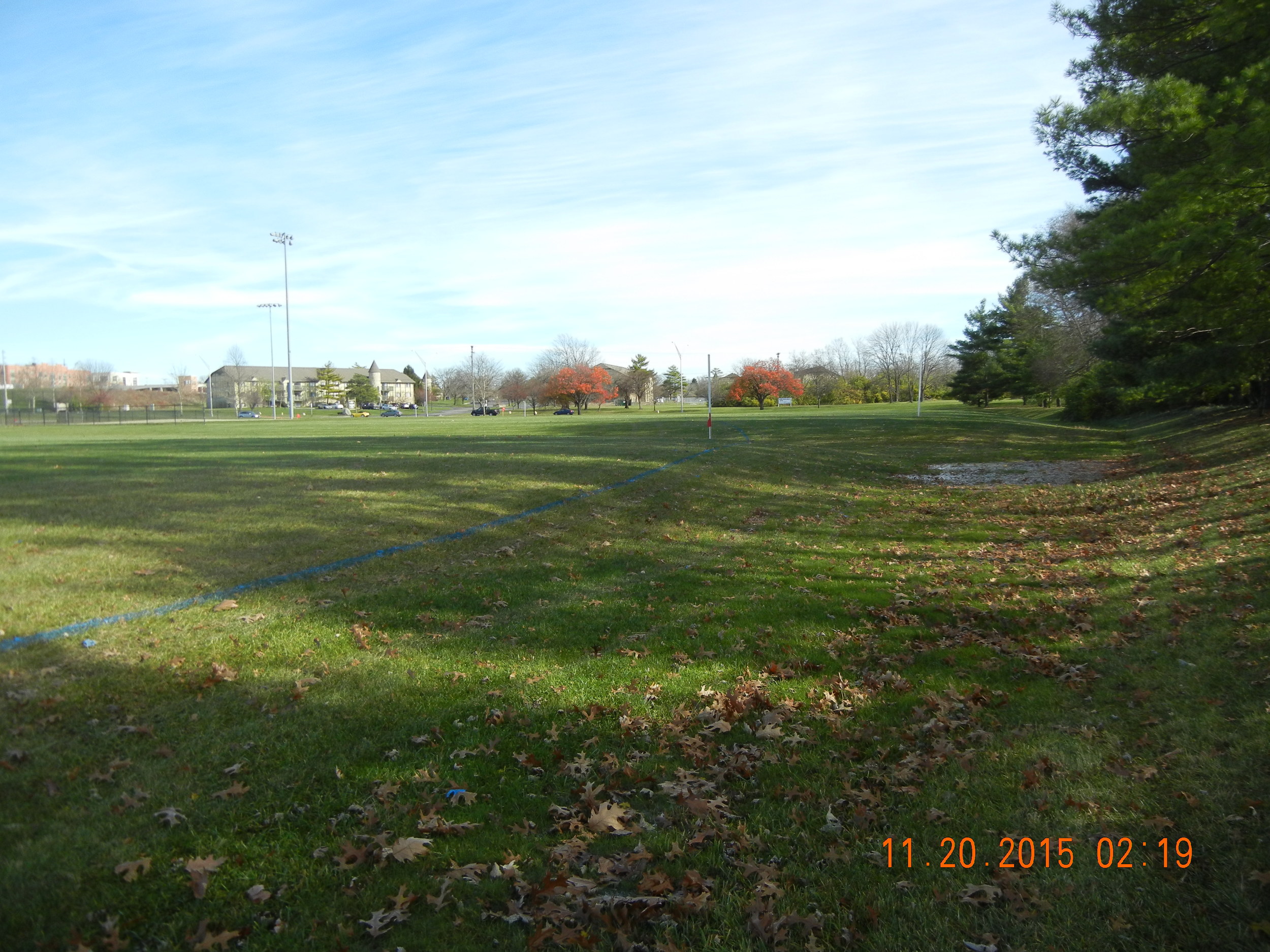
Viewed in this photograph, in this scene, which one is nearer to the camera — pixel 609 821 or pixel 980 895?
pixel 980 895

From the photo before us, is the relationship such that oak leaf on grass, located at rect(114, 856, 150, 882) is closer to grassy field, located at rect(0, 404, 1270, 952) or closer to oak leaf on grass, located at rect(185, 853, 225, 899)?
grassy field, located at rect(0, 404, 1270, 952)

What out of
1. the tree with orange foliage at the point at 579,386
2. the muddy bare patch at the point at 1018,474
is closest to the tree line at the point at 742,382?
the tree with orange foliage at the point at 579,386

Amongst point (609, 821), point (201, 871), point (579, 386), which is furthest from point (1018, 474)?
point (579, 386)

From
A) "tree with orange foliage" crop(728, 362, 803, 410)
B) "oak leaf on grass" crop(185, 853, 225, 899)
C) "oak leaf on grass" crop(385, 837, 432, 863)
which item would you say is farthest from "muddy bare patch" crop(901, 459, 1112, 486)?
"tree with orange foliage" crop(728, 362, 803, 410)

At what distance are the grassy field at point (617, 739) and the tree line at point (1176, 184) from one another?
4.93 metres

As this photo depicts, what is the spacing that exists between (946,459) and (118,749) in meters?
29.8

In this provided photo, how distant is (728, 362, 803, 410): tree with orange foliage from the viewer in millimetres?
107938

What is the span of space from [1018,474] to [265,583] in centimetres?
2353

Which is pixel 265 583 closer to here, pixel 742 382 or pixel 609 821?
pixel 609 821

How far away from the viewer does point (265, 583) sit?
30.4ft

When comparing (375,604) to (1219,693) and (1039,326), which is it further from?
(1039,326)

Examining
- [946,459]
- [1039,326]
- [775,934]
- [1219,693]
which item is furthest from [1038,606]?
[1039,326]

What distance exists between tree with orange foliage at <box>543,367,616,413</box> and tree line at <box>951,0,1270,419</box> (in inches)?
3167

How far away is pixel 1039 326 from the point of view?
191ft
